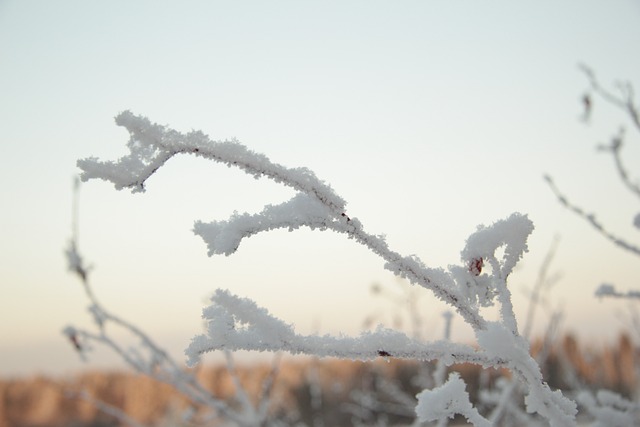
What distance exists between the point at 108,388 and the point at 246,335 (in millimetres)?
30915

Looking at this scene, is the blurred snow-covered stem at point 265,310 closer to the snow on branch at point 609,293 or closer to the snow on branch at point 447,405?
the snow on branch at point 447,405

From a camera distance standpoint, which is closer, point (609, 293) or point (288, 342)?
point (288, 342)

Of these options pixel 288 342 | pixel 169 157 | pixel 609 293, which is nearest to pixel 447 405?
pixel 288 342

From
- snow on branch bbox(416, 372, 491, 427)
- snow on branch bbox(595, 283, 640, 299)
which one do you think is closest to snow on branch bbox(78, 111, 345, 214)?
snow on branch bbox(416, 372, 491, 427)

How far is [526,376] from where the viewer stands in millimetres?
650

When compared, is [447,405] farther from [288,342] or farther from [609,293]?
[609,293]

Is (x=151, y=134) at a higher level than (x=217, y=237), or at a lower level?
higher

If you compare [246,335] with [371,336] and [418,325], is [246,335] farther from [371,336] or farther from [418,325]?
[418,325]

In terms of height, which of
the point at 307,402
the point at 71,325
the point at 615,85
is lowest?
the point at 307,402

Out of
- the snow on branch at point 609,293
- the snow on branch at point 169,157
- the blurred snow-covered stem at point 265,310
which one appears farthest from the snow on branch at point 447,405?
the snow on branch at point 609,293

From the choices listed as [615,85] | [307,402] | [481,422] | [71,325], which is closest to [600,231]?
[615,85]

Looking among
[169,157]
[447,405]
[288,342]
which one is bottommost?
[447,405]

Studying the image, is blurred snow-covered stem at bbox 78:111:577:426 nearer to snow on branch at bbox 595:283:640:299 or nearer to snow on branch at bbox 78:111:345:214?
snow on branch at bbox 78:111:345:214

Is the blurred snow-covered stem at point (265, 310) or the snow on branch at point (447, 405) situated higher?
the blurred snow-covered stem at point (265, 310)
